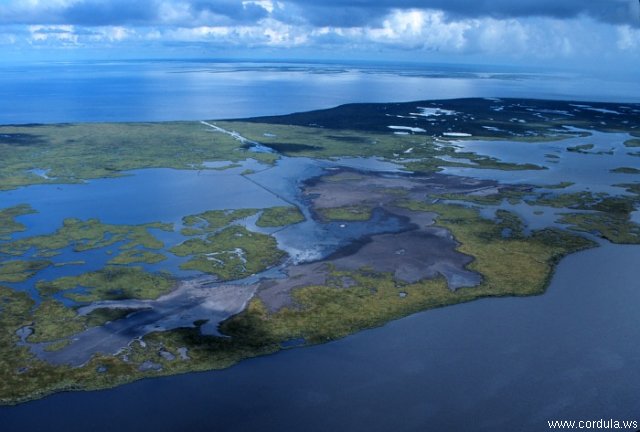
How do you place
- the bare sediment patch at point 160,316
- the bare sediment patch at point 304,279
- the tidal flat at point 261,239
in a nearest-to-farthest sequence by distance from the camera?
1. the bare sediment patch at point 160,316
2. the bare sediment patch at point 304,279
3. the tidal flat at point 261,239

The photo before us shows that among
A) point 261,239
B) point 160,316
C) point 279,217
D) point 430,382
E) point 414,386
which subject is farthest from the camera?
point 279,217

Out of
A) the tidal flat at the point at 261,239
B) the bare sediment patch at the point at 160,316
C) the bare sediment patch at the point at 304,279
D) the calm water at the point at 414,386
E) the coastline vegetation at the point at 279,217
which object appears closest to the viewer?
the calm water at the point at 414,386

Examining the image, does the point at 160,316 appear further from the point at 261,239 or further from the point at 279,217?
the point at 279,217

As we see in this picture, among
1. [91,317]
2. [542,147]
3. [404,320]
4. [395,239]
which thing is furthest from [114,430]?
[542,147]

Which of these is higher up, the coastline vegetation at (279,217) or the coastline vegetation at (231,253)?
the coastline vegetation at (279,217)

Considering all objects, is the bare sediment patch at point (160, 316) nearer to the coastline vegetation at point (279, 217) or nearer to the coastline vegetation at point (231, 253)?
the coastline vegetation at point (231, 253)

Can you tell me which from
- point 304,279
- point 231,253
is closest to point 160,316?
point 304,279

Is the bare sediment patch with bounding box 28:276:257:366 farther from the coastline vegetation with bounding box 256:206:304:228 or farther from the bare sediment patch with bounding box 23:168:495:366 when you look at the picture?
the coastline vegetation with bounding box 256:206:304:228

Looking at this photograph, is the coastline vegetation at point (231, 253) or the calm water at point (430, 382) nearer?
the calm water at point (430, 382)

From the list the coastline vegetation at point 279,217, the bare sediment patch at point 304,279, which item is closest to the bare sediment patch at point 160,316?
the bare sediment patch at point 304,279
